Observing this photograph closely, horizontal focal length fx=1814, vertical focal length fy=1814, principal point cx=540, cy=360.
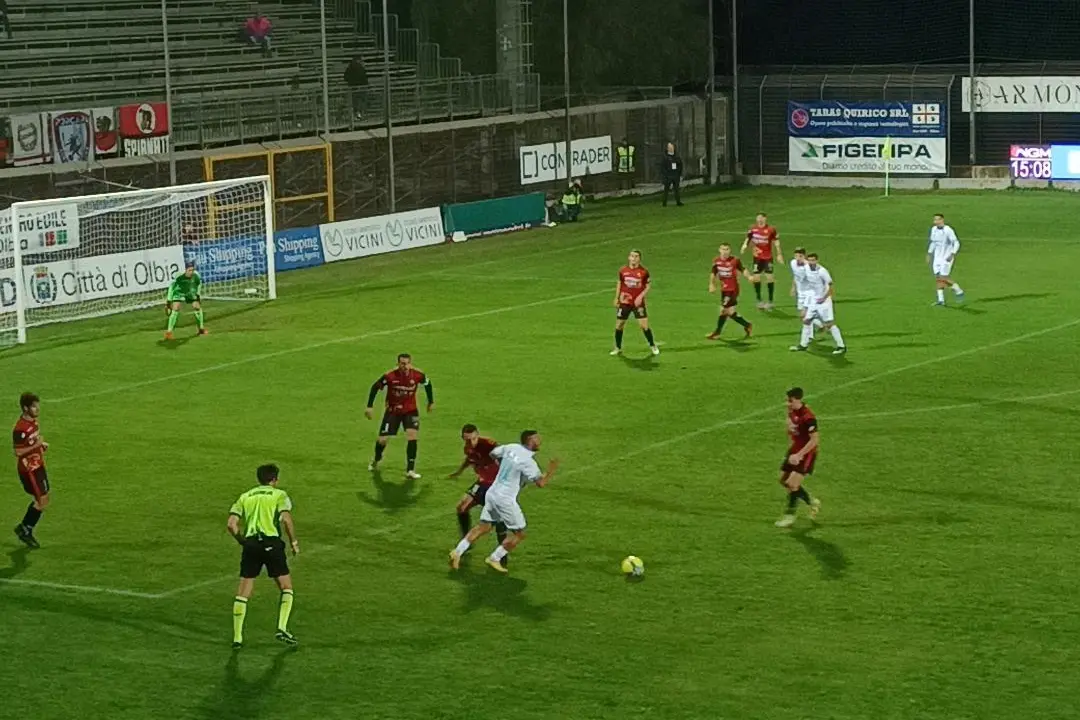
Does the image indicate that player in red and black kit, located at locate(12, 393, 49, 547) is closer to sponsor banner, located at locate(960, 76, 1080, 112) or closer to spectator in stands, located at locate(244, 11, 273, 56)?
spectator in stands, located at locate(244, 11, 273, 56)

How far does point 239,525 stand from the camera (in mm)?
17828

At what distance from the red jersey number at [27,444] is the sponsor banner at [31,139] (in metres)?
24.7

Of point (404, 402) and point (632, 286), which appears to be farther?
point (632, 286)

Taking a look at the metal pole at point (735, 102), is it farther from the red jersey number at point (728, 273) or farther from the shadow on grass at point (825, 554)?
the shadow on grass at point (825, 554)

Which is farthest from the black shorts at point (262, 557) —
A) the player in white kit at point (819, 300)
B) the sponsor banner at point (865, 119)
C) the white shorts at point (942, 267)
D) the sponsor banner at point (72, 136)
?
the sponsor banner at point (865, 119)

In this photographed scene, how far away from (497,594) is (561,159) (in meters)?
43.8

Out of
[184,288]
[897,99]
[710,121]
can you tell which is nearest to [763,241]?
[184,288]

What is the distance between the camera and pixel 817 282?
3322 cm

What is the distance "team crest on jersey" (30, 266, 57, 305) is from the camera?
40000mm

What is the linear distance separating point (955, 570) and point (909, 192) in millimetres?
46311

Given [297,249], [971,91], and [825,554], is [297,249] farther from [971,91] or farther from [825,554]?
[825,554]

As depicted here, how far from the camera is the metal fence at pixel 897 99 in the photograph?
216 feet

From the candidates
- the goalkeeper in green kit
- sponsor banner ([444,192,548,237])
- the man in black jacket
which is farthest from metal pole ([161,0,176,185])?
the man in black jacket

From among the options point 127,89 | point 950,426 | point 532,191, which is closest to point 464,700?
point 950,426
